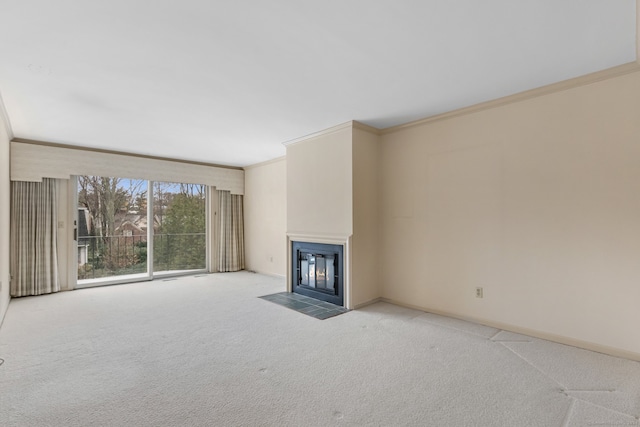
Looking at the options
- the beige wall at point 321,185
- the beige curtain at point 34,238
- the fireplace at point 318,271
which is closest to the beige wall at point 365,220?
the beige wall at point 321,185

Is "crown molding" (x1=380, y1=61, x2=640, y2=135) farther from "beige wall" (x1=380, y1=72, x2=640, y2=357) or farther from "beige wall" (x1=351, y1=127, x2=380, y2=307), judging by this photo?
"beige wall" (x1=351, y1=127, x2=380, y2=307)

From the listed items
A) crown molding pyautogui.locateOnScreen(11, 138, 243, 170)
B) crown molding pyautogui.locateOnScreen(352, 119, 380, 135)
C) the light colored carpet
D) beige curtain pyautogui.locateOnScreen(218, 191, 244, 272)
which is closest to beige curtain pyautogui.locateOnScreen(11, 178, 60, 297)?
crown molding pyautogui.locateOnScreen(11, 138, 243, 170)

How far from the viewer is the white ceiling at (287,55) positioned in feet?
6.09

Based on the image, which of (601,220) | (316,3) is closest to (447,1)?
(316,3)

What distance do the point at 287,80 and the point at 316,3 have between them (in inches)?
40.3

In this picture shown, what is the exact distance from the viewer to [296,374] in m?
2.30

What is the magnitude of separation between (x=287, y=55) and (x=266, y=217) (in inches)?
176

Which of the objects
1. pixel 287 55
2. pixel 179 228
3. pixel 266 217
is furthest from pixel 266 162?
pixel 287 55

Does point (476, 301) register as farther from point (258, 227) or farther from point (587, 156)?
point (258, 227)

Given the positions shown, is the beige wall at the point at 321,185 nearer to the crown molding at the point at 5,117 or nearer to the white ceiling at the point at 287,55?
the white ceiling at the point at 287,55

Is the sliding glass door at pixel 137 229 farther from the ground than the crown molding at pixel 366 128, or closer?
closer

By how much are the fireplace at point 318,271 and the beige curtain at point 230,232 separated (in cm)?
252

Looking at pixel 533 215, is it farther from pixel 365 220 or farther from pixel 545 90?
pixel 365 220

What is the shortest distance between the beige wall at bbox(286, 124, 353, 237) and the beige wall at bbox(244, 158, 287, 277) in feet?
4.00
